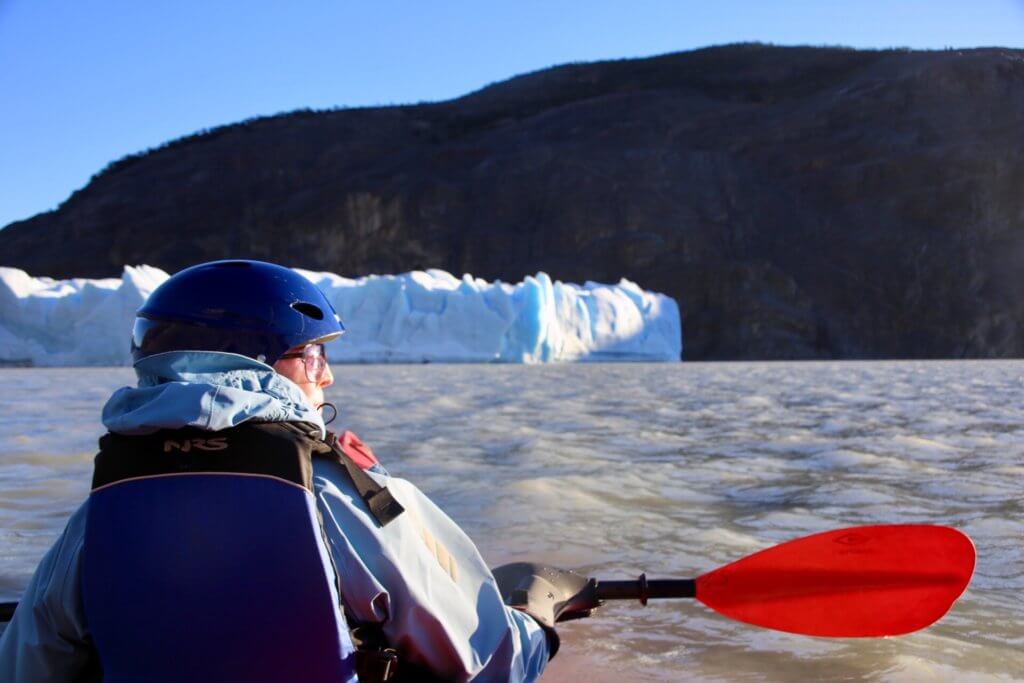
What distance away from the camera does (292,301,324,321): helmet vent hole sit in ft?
6.06

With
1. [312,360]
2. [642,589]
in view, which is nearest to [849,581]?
[642,589]

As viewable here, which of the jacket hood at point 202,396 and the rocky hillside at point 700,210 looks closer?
the jacket hood at point 202,396

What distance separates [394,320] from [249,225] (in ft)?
89.9

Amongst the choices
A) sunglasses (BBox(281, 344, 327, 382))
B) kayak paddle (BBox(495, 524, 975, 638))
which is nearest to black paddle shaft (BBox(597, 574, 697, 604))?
kayak paddle (BBox(495, 524, 975, 638))

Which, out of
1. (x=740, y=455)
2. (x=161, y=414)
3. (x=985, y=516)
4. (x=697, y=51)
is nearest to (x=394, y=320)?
(x=740, y=455)

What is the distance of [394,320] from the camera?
26359 mm

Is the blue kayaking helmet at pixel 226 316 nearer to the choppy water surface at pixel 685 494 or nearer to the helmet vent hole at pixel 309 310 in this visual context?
the helmet vent hole at pixel 309 310

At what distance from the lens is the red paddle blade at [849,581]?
8.11 feet

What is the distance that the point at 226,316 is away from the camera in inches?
68.6

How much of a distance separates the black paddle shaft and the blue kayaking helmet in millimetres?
992

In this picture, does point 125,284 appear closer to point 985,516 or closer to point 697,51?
point 985,516

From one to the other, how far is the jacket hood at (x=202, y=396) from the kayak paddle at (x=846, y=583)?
1.02 metres

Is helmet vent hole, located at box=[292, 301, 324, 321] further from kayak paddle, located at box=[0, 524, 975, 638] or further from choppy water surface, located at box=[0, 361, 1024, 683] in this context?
choppy water surface, located at box=[0, 361, 1024, 683]

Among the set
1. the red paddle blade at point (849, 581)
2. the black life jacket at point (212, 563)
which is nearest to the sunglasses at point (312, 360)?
the black life jacket at point (212, 563)
